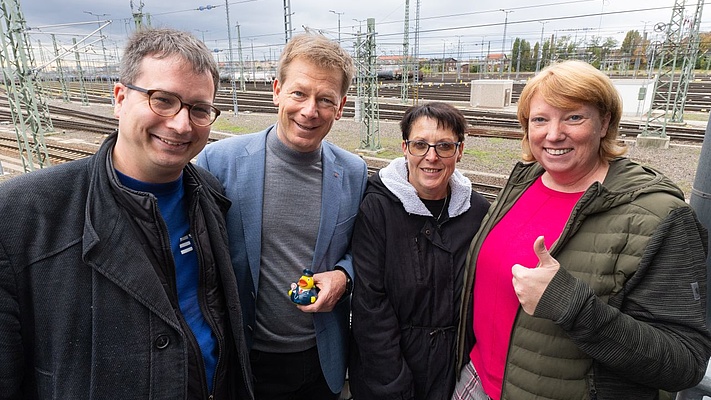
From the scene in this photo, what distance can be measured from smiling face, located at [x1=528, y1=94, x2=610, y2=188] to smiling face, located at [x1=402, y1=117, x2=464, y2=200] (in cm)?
43

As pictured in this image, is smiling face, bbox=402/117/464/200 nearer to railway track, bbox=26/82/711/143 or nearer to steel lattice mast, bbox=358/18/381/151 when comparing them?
steel lattice mast, bbox=358/18/381/151

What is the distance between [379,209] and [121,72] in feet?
4.48

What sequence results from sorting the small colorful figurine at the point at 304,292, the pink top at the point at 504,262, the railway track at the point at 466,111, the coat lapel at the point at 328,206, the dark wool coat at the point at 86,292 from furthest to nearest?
the railway track at the point at 466,111, the coat lapel at the point at 328,206, the small colorful figurine at the point at 304,292, the pink top at the point at 504,262, the dark wool coat at the point at 86,292

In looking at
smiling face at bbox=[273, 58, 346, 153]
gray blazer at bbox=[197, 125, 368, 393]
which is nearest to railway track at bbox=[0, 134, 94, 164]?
gray blazer at bbox=[197, 125, 368, 393]

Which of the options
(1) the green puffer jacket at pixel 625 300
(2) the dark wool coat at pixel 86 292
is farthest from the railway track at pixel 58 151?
(1) the green puffer jacket at pixel 625 300

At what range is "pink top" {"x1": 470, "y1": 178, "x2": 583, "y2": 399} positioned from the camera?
195 centimetres

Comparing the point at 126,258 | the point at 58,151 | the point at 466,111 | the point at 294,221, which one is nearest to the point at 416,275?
the point at 294,221

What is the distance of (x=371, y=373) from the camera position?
226 centimetres

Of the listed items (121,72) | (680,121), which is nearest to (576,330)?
(121,72)

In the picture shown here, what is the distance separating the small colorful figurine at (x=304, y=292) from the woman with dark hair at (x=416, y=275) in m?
0.25

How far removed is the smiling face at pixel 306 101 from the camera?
2.21 m

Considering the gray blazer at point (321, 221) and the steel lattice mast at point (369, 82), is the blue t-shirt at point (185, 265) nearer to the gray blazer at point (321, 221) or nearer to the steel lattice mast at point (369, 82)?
the gray blazer at point (321, 221)

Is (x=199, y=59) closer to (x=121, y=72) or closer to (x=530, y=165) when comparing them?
(x=121, y=72)

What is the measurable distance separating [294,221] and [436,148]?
2.88 ft
